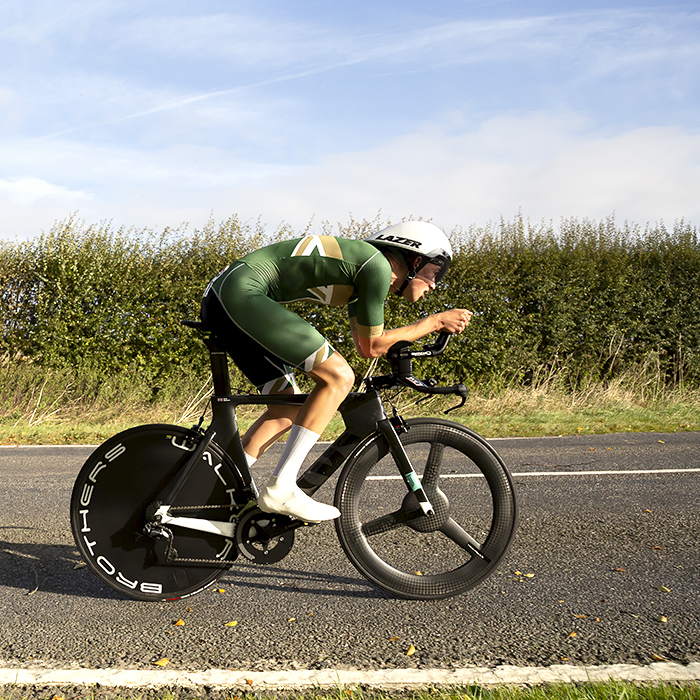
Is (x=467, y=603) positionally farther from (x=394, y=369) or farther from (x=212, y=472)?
(x=212, y=472)

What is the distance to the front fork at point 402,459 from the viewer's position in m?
3.26

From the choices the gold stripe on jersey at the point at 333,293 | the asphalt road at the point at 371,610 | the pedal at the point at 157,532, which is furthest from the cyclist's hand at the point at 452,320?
the pedal at the point at 157,532

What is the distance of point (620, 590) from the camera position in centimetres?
338

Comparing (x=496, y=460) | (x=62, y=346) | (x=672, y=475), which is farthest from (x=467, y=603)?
(x=62, y=346)

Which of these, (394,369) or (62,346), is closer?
(394,369)

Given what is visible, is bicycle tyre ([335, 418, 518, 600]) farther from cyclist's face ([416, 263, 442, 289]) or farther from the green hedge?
the green hedge

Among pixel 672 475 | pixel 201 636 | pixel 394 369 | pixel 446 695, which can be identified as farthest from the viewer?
pixel 672 475

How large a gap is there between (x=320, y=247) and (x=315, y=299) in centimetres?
31

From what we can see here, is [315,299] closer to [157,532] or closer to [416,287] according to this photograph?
[416,287]

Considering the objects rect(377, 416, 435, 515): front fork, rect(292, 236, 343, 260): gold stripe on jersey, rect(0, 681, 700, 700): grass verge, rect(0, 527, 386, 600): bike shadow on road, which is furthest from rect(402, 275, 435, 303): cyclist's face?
rect(0, 681, 700, 700): grass verge

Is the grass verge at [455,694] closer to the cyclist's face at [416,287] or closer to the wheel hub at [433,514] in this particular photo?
the wheel hub at [433,514]

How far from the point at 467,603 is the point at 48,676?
1826 millimetres

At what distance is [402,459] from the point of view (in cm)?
329

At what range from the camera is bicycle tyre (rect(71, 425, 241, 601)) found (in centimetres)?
325
